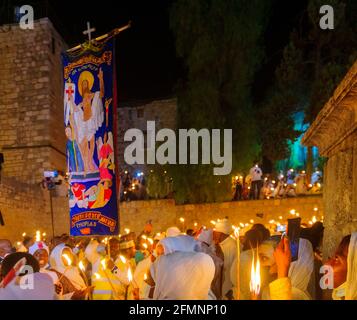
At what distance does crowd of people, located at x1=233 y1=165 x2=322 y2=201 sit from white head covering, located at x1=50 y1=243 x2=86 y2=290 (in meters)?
13.1

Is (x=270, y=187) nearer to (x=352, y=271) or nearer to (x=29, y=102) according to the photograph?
(x=29, y=102)

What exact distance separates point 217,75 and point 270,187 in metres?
5.24

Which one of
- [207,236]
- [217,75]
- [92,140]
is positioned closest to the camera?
[207,236]

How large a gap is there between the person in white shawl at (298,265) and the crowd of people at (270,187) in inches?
551

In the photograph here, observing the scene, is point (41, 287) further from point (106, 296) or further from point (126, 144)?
Result: point (126, 144)

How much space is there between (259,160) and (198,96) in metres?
4.50

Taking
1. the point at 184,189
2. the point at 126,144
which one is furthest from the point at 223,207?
the point at 126,144

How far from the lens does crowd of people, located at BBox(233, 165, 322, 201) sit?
18.9 meters

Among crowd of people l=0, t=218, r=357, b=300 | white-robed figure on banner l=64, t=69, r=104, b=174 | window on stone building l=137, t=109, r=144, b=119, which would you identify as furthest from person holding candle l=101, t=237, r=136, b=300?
window on stone building l=137, t=109, r=144, b=119

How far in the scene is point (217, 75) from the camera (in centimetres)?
2064

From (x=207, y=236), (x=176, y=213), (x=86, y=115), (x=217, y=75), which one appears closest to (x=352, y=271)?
(x=207, y=236)

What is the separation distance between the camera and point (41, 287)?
320 cm

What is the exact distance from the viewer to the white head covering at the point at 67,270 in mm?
5977

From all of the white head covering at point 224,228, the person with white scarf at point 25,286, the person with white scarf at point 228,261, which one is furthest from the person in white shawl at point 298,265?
the white head covering at point 224,228
